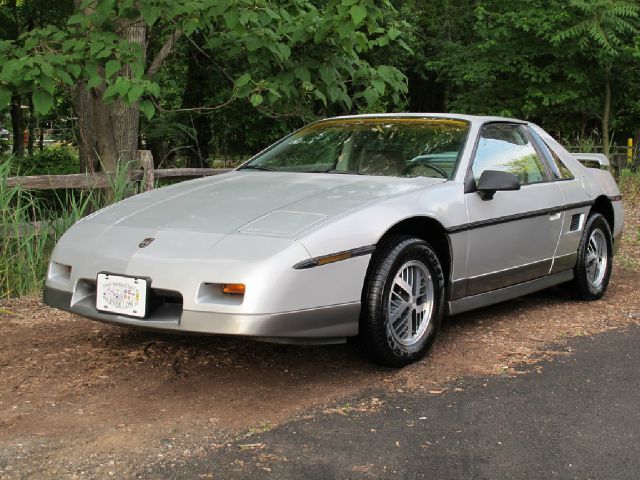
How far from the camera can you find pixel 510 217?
5.06m

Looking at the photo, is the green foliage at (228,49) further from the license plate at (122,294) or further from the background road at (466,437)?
the background road at (466,437)

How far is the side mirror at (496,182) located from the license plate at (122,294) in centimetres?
211

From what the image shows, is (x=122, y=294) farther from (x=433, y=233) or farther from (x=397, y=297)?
(x=433, y=233)

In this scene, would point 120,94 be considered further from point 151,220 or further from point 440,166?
point 440,166

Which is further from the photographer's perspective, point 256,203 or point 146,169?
point 146,169

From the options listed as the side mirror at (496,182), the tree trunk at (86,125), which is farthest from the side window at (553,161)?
the tree trunk at (86,125)

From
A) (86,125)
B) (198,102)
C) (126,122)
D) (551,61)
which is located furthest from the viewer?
(198,102)

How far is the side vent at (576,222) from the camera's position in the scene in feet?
19.0

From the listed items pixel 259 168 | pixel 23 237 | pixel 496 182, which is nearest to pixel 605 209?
pixel 496 182

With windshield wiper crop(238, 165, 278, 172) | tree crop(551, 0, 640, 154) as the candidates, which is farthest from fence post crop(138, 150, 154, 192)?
tree crop(551, 0, 640, 154)

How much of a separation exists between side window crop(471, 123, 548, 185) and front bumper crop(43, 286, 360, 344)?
5.04ft

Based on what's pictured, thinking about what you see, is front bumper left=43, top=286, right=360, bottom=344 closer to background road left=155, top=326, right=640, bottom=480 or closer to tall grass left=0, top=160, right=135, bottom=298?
background road left=155, top=326, right=640, bottom=480

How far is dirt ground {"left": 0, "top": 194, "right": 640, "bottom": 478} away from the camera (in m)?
3.25

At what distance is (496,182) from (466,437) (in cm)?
183
